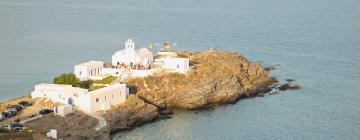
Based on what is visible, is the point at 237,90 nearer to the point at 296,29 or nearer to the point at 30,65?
the point at 30,65

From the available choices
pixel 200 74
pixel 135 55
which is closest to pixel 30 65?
pixel 135 55

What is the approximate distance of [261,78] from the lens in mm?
105938

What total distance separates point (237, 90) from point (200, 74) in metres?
5.00

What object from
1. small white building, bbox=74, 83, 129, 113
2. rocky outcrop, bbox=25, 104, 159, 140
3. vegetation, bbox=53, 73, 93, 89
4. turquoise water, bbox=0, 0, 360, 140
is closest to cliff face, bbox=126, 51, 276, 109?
turquoise water, bbox=0, 0, 360, 140

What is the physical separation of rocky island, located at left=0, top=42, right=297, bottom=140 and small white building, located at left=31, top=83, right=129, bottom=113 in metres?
1.00

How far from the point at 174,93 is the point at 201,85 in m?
3.62

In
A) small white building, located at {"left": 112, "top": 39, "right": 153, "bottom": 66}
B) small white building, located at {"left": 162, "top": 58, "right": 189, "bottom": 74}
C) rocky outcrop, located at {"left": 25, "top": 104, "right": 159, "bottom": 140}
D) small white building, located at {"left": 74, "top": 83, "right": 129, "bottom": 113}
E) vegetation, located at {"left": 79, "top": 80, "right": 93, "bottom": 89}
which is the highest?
small white building, located at {"left": 112, "top": 39, "right": 153, "bottom": 66}

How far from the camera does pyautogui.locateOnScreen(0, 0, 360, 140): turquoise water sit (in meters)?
86.4

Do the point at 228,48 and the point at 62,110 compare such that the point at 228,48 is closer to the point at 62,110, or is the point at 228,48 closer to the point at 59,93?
the point at 59,93

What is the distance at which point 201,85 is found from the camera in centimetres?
9288

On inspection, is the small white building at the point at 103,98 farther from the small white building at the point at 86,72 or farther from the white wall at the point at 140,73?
the small white building at the point at 86,72

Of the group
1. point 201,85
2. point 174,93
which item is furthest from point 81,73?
point 201,85

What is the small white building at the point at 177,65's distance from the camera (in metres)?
95.2

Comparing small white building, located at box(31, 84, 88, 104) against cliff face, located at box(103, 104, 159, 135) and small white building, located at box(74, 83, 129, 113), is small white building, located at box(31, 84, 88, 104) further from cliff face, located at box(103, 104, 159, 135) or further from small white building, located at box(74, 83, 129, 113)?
cliff face, located at box(103, 104, 159, 135)
